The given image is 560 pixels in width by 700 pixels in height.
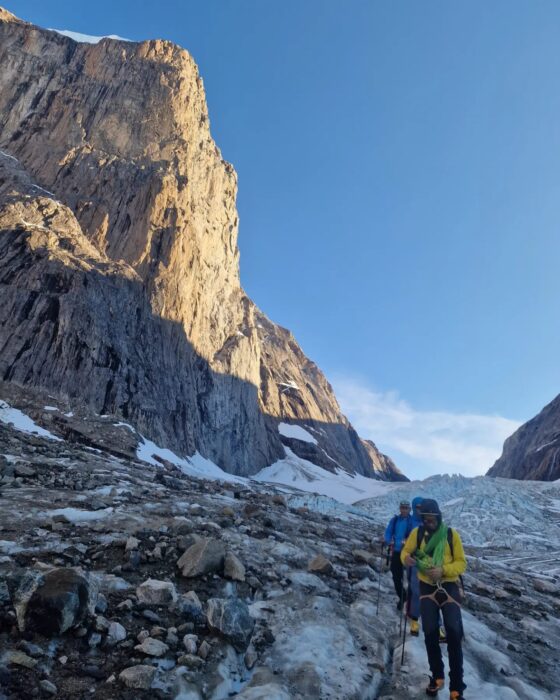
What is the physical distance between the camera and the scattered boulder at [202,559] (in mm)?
7070

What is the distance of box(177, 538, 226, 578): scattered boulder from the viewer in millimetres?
7070

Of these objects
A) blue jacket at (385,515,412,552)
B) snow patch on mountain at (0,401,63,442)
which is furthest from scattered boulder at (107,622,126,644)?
snow patch on mountain at (0,401,63,442)

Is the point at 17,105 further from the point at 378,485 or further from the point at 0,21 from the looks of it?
the point at 378,485

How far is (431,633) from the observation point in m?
5.64

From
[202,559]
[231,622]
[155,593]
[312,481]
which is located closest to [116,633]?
[155,593]

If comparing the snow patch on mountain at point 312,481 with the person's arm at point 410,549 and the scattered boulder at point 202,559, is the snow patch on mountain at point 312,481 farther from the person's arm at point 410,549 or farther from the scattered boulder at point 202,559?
the person's arm at point 410,549

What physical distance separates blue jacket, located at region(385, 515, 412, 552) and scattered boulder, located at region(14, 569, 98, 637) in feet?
22.5

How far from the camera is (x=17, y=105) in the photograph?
6062 centimetres

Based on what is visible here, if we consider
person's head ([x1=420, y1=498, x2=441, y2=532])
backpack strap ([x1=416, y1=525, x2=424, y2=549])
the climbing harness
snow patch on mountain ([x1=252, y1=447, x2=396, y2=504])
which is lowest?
snow patch on mountain ([x1=252, y1=447, x2=396, y2=504])

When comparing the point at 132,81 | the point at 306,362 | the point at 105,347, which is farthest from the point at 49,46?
the point at 306,362

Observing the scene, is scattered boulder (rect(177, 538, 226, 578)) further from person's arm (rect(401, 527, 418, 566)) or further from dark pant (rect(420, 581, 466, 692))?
dark pant (rect(420, 581, 466, 692))

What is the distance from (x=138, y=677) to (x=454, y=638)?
3818 millimetres

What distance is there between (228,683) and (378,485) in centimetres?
9560

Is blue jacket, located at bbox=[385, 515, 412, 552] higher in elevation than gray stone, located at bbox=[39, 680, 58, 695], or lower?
higher
